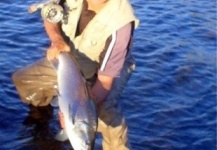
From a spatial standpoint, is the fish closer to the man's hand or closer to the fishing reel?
the man's hand

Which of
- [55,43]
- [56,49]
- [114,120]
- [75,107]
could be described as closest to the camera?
[75,107]

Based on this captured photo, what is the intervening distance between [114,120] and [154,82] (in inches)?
99.4

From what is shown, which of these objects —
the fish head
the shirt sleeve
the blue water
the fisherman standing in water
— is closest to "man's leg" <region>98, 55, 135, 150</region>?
the fisherman standing in water

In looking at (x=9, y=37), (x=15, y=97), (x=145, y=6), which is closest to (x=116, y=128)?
(x=15, y=97)

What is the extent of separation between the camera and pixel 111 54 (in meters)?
4.88

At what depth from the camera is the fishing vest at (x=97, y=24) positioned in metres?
4.99

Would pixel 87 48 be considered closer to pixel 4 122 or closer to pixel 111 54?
pixel 111 54

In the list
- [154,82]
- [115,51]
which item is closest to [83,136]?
[115,51]

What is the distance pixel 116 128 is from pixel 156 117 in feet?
5.33

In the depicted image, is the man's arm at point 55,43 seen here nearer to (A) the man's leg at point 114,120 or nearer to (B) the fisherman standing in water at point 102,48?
(B) the fisherman standing in water at point 102,48

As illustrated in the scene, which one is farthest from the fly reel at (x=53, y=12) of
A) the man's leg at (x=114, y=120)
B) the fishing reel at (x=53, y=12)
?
the man's leg at (x=114, y=120)

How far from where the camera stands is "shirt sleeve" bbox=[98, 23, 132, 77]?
4863 mm

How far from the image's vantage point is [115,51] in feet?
16.0

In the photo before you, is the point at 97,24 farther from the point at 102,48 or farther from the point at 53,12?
the point at 53,12
